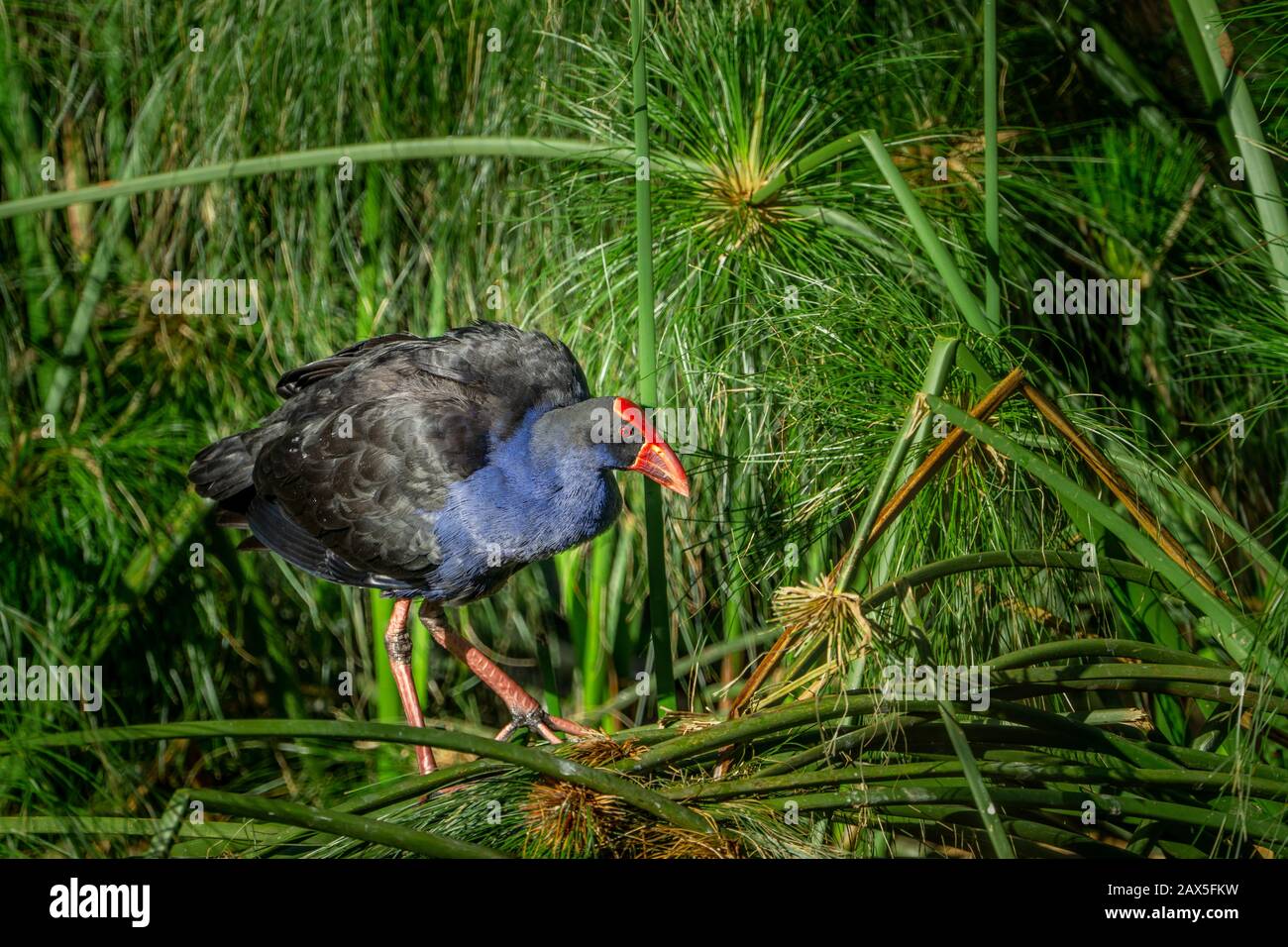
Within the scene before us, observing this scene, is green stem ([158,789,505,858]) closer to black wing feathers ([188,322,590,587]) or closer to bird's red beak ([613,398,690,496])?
bird's red beak ([613,398,690,496])

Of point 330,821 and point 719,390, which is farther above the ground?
point 719,390

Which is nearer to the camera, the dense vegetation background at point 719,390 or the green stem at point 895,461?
the green stem at point 895,461

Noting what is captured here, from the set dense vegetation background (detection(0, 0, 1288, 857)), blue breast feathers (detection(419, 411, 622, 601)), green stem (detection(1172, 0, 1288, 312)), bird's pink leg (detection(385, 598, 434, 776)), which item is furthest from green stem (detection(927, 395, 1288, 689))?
bird's pink leg (detection(385, 598, 434, 776))

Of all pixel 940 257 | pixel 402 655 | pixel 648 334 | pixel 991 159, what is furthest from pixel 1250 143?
pixel 402 655

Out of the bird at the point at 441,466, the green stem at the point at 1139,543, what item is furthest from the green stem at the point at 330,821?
the bird at the point at 441,466

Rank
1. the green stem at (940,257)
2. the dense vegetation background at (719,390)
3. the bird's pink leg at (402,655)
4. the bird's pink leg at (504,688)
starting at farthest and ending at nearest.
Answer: the bird's pink leg at (402,655) < the bird's pink leg at (504,688) < the green stem at (940,257) < the dense vegetation background at (719,390)

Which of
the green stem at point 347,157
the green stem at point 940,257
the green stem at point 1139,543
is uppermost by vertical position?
the green stem at point 347,157

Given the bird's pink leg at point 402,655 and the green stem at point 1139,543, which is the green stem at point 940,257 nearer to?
the green stem at point 1139,543

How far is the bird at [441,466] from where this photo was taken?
9.91 ft

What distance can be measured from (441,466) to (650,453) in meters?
0.59

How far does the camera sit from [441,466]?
10.1 ft

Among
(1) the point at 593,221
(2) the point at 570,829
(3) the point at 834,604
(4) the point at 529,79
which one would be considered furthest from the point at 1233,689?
(4) the point at 529,79

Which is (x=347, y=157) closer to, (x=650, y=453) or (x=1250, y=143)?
(x=650, y=453)

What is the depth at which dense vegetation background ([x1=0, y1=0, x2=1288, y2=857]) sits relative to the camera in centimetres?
219
